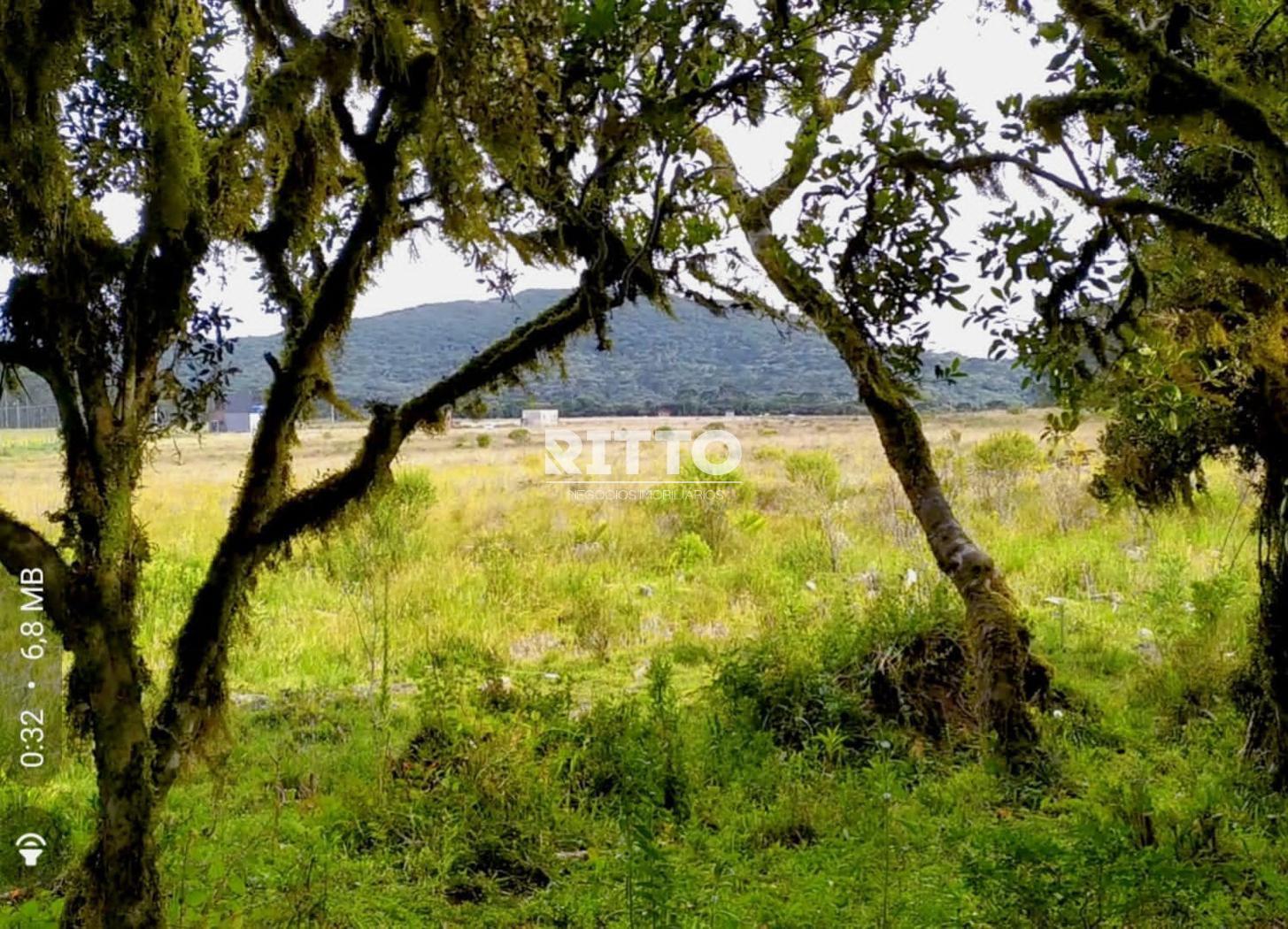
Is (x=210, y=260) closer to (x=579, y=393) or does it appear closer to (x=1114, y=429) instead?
(x=1114, y=429)

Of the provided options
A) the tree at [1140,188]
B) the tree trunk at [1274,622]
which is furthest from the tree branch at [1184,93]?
the tree trunk at [1274,622]

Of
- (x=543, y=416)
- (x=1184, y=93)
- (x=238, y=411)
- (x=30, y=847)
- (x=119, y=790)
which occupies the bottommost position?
(x=30, y=847)

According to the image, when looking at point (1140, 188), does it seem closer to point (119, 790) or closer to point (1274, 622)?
point (1274, 622)

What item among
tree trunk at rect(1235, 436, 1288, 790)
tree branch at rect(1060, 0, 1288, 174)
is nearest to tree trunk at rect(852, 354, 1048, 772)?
tree trunk at rect(1235, 436, 1288, 790)

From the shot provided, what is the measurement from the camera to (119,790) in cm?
237

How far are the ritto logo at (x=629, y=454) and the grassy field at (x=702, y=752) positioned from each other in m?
6.27

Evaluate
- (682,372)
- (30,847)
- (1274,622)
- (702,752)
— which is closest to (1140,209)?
(1274,622)

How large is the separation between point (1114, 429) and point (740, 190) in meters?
4.36

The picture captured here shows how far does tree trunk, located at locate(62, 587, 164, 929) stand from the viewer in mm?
2348

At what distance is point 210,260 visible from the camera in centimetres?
302

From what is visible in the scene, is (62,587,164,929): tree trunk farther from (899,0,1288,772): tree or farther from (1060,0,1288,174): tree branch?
(1060,0,1288,174): tree branch

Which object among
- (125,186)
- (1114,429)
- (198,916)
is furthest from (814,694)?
(125,186)

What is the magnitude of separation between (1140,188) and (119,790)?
3879 mm

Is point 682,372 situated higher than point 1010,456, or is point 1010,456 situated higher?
point 682,372
